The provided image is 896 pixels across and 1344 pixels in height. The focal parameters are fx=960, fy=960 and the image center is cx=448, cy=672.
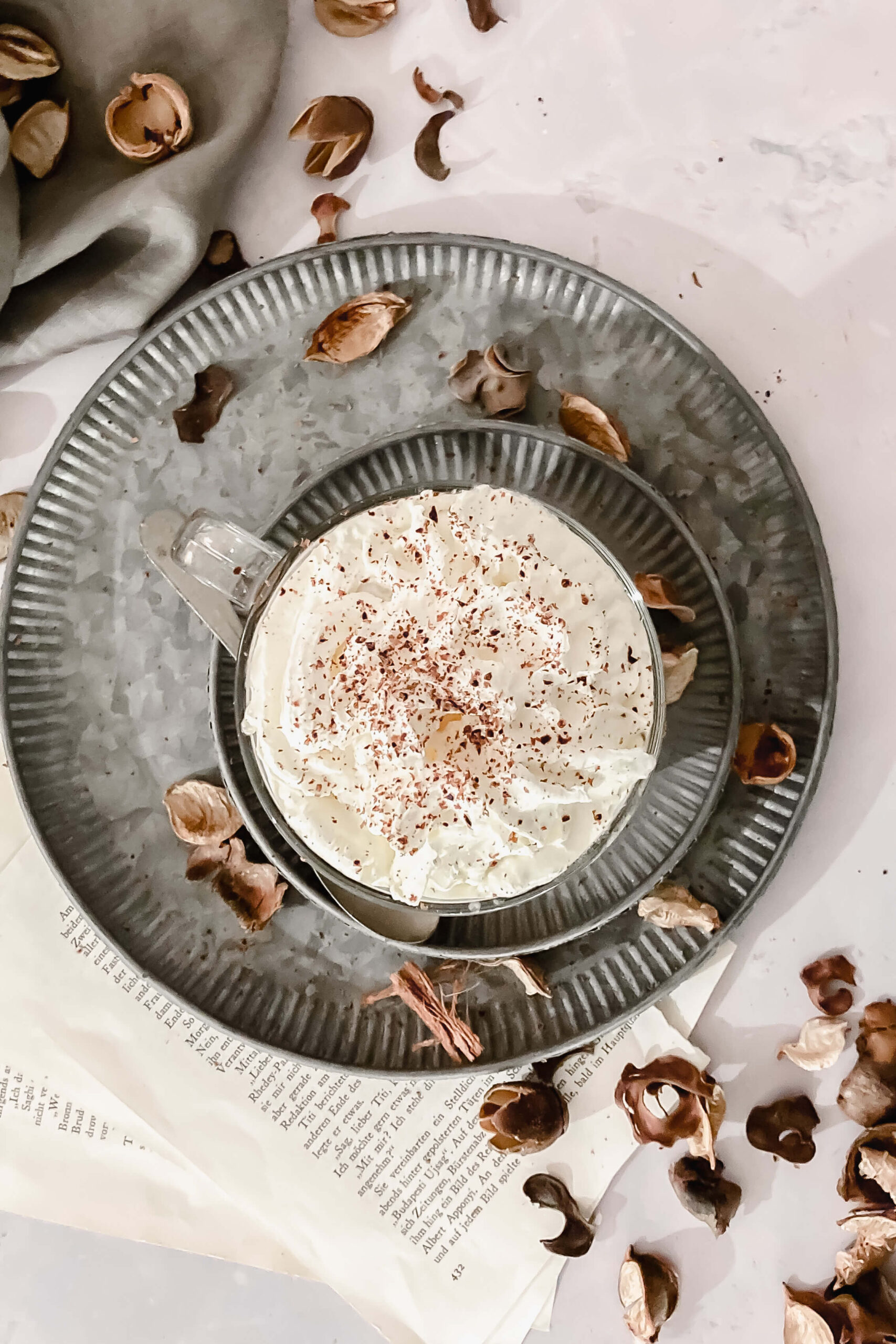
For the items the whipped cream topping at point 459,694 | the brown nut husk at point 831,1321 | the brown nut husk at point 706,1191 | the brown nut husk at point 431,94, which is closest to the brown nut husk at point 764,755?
the whipped cream topping at point 459,694

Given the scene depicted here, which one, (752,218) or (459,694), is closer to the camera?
(459,694)

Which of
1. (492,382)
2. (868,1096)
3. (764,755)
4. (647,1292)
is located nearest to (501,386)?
(492,382)

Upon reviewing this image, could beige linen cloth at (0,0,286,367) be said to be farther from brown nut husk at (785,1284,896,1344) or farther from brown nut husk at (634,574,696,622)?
brown nut husk at (785,1284,896,1344)

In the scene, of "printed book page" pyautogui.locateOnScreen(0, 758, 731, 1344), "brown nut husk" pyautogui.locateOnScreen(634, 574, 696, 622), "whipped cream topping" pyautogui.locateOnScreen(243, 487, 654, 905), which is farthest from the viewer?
"printed book page" pyautogui.locateOnScreen(0, 758, 731, 1344)

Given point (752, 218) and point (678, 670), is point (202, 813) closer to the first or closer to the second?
point (678, 670)

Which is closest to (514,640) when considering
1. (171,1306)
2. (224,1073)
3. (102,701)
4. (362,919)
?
(362,919)

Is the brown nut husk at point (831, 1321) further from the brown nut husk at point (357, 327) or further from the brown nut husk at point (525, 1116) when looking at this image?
the brown nut husk at point (357, 327)

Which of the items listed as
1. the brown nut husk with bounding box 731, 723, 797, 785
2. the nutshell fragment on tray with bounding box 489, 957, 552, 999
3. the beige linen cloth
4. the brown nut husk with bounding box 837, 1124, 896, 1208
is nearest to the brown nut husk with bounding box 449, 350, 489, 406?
the beige linen cloth
